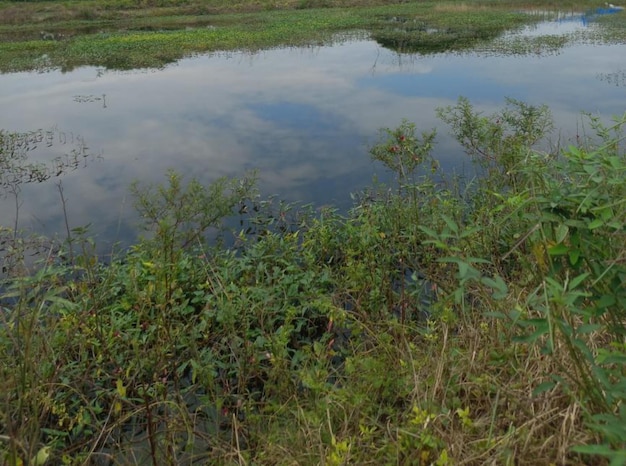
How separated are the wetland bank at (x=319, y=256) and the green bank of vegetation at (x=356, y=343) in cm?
2

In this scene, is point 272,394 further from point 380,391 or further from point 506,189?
point 506,189

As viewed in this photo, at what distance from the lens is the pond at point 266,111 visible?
6.39m

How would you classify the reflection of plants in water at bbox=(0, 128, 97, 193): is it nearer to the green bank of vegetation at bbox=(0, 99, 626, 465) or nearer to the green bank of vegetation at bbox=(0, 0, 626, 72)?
the green bank of vegetation at bbox=(0, 99, 626, 465)

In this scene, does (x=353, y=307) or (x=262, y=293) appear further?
(x=353, y=307)

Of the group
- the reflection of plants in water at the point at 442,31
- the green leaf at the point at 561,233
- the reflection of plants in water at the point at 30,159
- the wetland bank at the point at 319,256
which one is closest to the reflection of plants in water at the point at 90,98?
the wetland bank at the point at 319,256

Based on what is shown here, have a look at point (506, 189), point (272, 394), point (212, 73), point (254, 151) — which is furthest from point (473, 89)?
point (272, 394)

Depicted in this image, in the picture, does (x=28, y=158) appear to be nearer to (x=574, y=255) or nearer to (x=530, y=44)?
(x=574, y=255)

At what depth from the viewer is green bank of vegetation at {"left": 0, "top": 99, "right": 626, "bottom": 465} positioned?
1.51m

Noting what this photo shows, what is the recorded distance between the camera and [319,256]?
169 inches

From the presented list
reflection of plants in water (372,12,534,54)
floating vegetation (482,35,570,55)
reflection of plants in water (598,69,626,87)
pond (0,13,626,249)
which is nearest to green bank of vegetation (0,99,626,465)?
pond (0,13,626,249)

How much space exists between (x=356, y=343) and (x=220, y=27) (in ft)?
72.0

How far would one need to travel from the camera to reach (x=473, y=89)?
32.7ft

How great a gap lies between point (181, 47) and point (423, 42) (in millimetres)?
8067

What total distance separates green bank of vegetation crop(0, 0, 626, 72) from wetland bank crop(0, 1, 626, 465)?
46 cm
